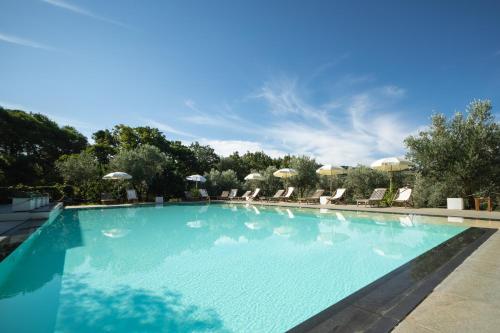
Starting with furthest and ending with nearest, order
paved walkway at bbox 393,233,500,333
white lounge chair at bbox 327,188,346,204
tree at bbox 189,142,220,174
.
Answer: tree at bbox 189,142,220,174
white lounge chair at bbox 327,188,346,204
paved walkway at bbox 393,233,500,333

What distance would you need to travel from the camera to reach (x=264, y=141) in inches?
1013

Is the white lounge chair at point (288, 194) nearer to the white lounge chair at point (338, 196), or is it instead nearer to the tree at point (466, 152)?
the white lounge chair at point (338, 196)

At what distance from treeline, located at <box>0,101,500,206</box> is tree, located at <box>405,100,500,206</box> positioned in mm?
32

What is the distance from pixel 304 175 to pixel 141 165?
1181cm

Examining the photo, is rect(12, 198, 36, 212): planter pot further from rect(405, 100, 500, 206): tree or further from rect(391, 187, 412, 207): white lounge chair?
rect(405, 100, 500, 206): tree

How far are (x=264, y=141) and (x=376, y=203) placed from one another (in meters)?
13.7

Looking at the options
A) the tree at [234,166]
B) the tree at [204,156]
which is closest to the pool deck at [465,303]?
the tree at [234,166]

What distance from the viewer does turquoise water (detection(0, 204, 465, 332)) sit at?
9.95 ft

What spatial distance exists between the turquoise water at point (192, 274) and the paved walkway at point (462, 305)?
118 cm

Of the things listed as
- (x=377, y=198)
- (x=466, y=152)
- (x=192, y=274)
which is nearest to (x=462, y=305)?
(x=192, y=274)

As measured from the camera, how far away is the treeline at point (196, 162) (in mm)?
10836

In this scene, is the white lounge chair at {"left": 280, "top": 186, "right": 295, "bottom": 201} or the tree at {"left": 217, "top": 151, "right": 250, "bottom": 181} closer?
the white lounge chair at {"left": 280, "top": 186, "right": 295, "bottom": 201}

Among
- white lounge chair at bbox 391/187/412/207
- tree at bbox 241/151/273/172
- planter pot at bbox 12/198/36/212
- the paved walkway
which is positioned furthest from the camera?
tree at bbox 241/151/273/172

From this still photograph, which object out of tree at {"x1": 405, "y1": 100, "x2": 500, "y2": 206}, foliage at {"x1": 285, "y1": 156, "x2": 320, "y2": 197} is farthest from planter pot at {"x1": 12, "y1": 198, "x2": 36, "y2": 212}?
tree at {"x1": 405, "y1": 100, "x2": 500, "y2": 206}
